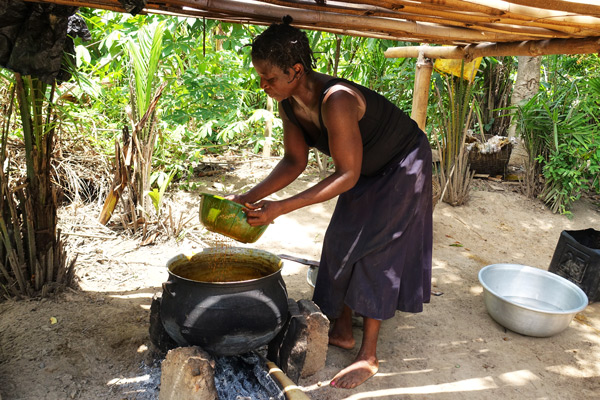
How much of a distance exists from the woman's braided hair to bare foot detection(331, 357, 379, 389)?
1.57 metres

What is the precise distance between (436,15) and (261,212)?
3.90ft

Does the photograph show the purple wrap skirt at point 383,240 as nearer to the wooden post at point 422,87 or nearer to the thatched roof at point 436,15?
the thatched roof at point 436,15

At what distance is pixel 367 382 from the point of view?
247 centimetres

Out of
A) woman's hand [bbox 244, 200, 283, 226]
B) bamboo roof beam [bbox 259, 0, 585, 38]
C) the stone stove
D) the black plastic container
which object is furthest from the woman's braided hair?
the black plastic container

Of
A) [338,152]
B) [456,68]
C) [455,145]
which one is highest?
[456,68]

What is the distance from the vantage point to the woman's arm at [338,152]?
2.01 metres

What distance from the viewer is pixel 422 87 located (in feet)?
12.9

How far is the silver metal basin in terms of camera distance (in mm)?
2936

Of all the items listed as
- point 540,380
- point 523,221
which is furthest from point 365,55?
point 540,380

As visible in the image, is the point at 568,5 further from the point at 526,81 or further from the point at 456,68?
the point at 526,81

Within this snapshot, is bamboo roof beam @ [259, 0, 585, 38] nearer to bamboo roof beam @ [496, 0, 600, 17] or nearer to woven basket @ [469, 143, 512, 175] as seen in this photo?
bamboo roof beam @ [496, 0, 600, 17]

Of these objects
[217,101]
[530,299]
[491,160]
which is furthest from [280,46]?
[491,160]

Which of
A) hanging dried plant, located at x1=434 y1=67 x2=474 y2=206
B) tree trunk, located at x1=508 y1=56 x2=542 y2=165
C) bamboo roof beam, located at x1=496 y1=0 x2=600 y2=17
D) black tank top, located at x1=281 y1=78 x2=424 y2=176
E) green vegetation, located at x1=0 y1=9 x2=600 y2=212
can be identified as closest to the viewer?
Result: bamboo roof beam, located at x1=496 y1=0 x2=600 y2=17

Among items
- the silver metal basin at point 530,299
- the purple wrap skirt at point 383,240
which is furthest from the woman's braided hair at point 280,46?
the silver metal basin at point 530,299
